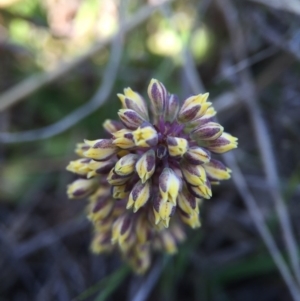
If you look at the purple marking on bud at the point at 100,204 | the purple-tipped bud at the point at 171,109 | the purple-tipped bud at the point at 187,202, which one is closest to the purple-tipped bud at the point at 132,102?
the purple-tipped bud at the point at 171,109

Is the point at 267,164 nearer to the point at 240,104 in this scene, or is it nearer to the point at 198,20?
the point at 240,104

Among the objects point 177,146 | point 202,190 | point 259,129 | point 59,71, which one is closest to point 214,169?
point 202,190

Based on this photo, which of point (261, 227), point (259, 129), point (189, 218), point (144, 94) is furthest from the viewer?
point (144, 94)

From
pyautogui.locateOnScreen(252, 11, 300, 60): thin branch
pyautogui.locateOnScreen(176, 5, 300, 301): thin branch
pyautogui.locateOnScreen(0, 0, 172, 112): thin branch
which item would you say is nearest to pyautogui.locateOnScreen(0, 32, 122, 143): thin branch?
pyautogui.locateOnScreen(0, 0, 172, 112): thin branch

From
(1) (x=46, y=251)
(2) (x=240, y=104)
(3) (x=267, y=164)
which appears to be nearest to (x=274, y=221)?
(3) (x=267, y=164)

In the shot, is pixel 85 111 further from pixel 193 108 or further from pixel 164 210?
pixel 164 210

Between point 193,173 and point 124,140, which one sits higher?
point 124,140

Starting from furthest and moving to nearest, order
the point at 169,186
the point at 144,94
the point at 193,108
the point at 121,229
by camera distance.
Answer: the point at 144,94 < the point at 121,229 < the point at 193,108 < the point at 169,186
